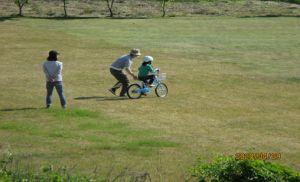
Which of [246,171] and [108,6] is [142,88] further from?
[108,6]

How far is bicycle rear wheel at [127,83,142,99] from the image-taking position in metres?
23.7

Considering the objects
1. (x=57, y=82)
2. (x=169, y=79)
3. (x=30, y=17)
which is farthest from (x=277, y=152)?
(x=30, y=17)

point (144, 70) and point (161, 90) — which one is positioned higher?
point (144, 70)

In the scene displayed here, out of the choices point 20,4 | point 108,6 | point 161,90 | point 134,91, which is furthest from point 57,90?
point 108,6

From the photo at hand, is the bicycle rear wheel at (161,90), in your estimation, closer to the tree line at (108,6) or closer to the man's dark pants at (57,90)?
the man's dark pants at (57,90)

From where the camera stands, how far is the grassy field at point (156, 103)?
15125mm

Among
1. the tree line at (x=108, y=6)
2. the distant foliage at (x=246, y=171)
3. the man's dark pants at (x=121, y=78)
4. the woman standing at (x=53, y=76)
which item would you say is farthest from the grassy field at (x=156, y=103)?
the tree line at (x=108, y=6)

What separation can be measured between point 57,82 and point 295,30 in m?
33.9

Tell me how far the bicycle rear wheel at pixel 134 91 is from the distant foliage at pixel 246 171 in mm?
13125

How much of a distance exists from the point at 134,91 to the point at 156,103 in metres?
1.22

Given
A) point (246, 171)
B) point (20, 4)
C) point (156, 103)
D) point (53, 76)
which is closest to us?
point (246, 171)

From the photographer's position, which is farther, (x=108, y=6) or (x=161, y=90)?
(x=108, y=6)

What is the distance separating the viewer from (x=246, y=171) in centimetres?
1002

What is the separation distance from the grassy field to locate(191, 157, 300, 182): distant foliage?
2.60 m
